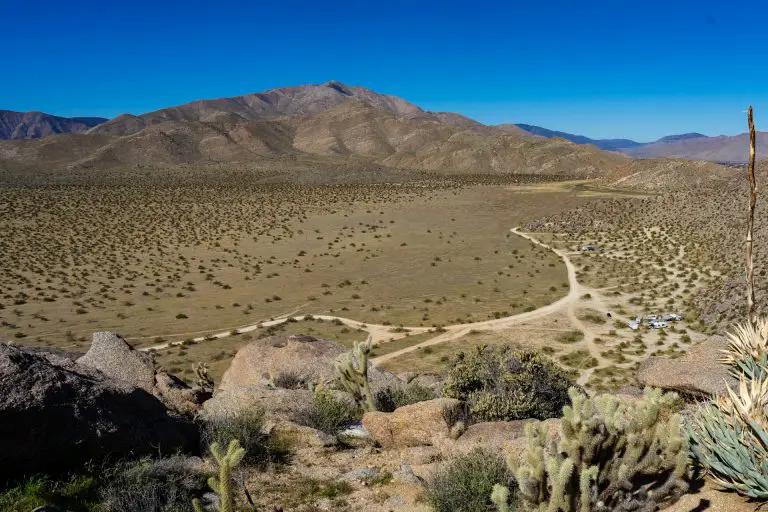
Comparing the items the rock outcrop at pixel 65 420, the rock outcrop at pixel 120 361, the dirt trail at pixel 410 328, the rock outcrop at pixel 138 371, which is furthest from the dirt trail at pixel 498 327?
the rock outcrop at pixel 65 420

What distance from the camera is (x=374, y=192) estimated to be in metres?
85.6

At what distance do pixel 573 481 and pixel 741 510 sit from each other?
188 centimetres

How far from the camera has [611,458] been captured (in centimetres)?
556

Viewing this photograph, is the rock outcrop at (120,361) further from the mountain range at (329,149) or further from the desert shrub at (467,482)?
the mountain range at (329,149)

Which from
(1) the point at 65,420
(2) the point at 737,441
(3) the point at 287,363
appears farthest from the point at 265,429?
(2) the point at 737,441

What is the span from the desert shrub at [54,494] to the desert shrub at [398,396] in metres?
6.17

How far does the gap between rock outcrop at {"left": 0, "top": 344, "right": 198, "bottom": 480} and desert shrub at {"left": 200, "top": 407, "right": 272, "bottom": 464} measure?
519mm

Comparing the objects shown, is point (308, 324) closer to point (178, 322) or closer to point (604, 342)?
point (178, 322)

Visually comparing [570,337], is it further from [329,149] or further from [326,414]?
[329,149]

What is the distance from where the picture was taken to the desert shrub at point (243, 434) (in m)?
7.83

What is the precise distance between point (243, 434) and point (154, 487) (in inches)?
73.5

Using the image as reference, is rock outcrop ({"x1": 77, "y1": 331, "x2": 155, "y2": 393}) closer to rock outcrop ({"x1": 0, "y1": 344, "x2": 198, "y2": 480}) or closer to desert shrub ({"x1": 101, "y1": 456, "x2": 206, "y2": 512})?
rock outcrop ({"x1": 0, "y1": 344, "x2": 198, "y2": 480})

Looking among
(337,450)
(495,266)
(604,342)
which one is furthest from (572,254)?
(337,450)

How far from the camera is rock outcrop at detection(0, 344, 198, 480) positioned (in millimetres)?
5977
